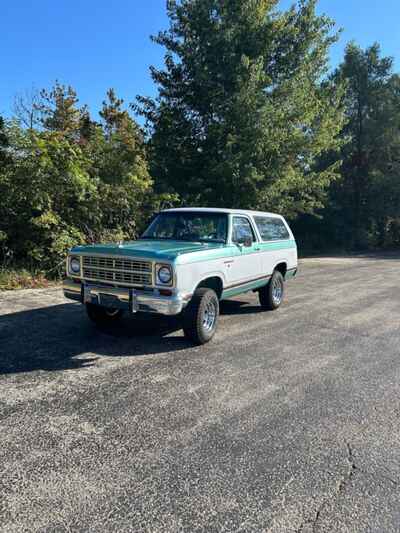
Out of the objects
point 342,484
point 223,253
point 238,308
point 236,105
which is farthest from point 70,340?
point 236,105

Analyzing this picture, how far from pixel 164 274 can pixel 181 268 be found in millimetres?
225

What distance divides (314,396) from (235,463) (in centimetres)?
149

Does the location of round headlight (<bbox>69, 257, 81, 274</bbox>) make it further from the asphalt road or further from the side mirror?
the side mirror

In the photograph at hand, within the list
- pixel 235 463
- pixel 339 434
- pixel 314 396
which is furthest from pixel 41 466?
pixel 314 396

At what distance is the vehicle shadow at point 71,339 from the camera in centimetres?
491

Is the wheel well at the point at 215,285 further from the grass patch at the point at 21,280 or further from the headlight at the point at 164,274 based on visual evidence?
the grass patch at the point at 21,280

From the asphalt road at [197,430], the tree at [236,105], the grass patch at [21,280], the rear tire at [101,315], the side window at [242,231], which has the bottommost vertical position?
the asphalt road at [197,430]

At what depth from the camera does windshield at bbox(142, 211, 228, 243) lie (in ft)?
21.2

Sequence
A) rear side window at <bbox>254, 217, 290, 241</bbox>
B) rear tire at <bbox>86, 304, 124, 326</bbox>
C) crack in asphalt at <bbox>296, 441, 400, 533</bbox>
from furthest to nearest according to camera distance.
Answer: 1. rear side window at <bbox>254, 217, 290, 241</bbox>
2. rear tire at <bbox>86, 304, 124, 326</bbox>
3. crack in asphalt at <bbox>296, 441, 400, 533</bbox>

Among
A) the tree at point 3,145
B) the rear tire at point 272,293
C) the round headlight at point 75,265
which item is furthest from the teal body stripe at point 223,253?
the tree at point 3,145

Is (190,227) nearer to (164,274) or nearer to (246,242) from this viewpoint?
(246,242)

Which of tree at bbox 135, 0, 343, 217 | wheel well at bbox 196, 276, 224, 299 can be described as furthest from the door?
tree at bbox 135, 0, 343, 217

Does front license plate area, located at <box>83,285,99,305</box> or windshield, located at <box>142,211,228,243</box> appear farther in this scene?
windshield, located at <box>142,211,228,243</box>

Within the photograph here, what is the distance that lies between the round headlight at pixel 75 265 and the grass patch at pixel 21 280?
13.7 feet
